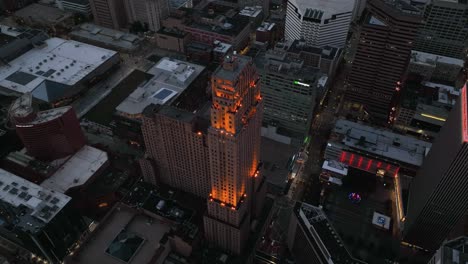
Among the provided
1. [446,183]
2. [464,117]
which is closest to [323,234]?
[446,183]

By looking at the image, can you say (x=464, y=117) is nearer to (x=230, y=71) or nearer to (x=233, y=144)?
(x=233, y=144)

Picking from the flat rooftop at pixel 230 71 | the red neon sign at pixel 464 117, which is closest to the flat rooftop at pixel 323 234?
the red neon sign at pixel 464 117

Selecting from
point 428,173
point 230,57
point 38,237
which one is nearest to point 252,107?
point 230,57

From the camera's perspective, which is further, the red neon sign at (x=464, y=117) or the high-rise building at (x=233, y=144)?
the red neon sign at (x=464, y=117)

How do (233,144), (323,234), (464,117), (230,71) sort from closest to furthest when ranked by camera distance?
(230,71)
(464,117)
(233,144)
(323,234)

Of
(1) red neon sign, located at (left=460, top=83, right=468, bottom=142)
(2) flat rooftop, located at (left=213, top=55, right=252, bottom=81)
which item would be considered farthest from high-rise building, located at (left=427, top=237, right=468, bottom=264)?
(2) flat rooftop, located at (left=213, top=55, right=252, bottom=81)

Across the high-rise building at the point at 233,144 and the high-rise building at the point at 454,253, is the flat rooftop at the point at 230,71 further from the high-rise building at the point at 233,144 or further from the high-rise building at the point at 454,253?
the high-rise building at the point at 454,253
